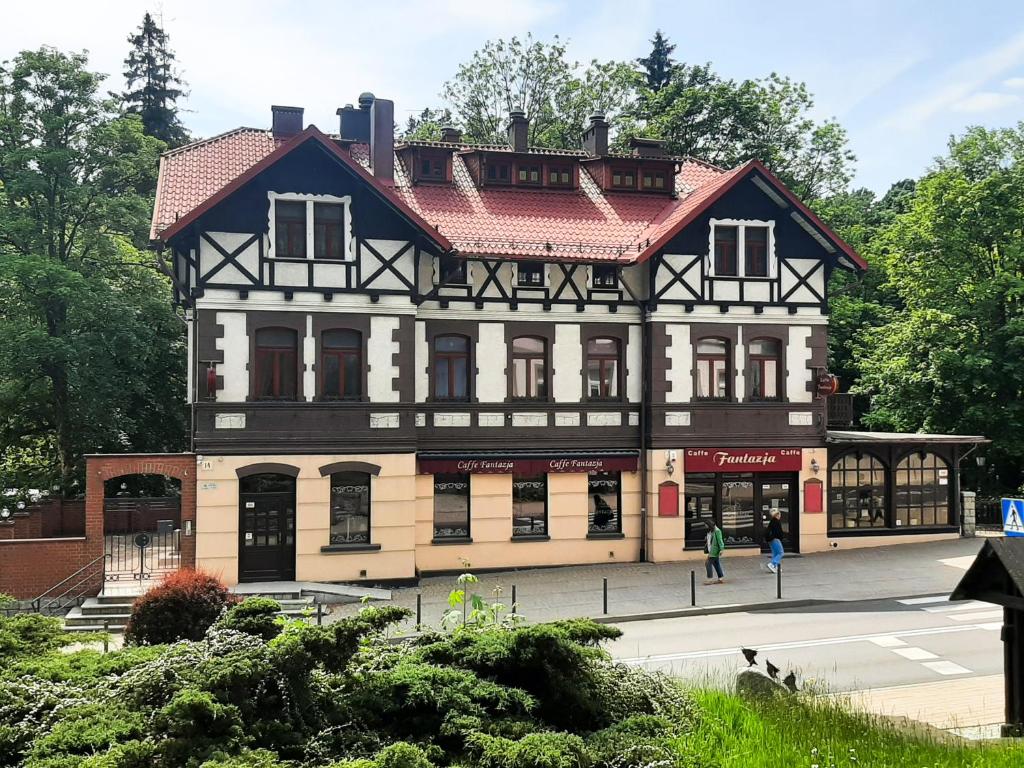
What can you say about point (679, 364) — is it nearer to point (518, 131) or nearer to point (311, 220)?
point (518, 131)

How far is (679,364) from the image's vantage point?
2573 centimetres

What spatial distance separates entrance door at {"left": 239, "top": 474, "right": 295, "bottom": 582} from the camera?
880 inches

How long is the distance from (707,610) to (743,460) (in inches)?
268

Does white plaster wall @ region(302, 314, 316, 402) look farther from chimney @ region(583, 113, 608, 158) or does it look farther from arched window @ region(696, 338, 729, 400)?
chimney @ region(583, 113, 608, 158)

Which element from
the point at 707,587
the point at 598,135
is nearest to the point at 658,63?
the point at 598,135

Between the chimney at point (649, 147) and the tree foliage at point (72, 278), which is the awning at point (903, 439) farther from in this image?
the tree foliage at point (72, 278)

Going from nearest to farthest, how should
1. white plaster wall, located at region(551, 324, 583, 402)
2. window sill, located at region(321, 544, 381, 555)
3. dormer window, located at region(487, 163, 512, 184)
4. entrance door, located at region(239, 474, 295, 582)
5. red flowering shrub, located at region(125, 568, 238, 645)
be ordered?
red flowering shrub, located at region(125, 568, 238, 645), entrance door, located at region(239, 474, 295, 582), window sill, located at region(321, 544, 381, 555), white plaster wall, located at region(551, 324, 583, 402), dormer window, located at region(487, 163, 512, 184)

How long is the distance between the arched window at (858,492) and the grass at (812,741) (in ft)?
59.7

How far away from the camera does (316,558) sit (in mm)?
22625

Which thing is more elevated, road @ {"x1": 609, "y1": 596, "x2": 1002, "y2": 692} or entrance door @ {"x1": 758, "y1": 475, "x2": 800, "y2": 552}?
entrance door @ {"x1": 758, "y1": 475, "x2": 800, "y2": 552}

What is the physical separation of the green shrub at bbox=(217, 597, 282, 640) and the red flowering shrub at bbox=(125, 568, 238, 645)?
271 centimetres

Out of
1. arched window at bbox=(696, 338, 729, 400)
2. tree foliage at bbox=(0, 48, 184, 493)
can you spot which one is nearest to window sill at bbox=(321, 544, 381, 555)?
arched window at bbox=(696, 338, 729, 400)

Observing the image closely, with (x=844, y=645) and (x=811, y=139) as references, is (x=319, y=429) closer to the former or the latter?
(x=844, y=645)

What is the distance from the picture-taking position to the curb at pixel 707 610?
760 inches
